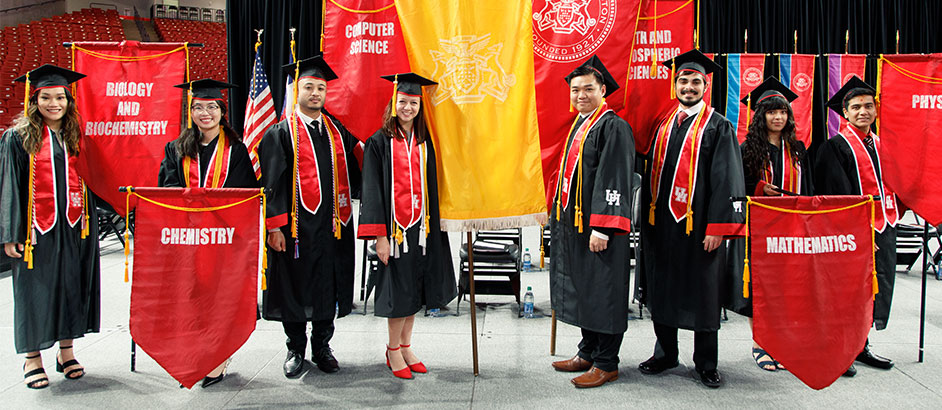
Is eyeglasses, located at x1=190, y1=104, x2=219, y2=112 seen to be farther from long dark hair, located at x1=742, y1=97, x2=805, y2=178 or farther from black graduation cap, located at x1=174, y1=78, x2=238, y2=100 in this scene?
long dark hair, located at x1=742, y1=97, x2=805, y2=178

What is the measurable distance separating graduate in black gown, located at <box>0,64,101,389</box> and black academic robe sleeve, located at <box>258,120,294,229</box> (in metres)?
0.99

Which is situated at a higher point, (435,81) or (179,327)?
(435,81)

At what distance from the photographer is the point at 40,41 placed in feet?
43.9

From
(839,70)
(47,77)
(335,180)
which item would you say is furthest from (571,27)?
(839,70)

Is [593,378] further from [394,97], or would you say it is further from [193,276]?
[193,276]

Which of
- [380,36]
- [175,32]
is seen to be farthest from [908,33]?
[175,32]

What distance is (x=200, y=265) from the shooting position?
7.92 feet

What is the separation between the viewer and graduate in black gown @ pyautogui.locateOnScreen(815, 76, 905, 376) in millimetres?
2932

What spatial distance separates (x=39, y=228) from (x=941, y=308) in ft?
19.4

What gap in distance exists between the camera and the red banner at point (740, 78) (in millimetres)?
6312

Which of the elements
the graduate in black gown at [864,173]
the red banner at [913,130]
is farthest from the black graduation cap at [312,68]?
the red banner at [913,130]

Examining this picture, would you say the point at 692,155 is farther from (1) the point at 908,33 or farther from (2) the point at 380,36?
(1) the point at 908,33

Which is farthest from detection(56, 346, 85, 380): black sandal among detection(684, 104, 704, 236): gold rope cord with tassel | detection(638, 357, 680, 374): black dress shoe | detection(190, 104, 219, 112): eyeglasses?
detection(684, 104, 704, 236): gold rope cord with tassel

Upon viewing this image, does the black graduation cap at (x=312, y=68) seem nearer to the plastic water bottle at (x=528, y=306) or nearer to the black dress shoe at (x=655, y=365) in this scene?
the plastic water bottle at (x=528, y=306)
